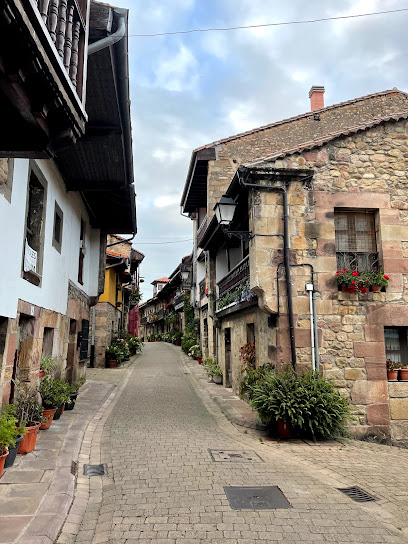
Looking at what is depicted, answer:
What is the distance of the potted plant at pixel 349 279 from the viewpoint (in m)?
8.12

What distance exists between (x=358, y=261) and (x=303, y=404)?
10.6 feet

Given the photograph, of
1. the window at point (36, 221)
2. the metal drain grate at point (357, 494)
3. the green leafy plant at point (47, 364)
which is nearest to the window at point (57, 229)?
the window at point (36, 221)

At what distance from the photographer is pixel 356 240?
8.78 meters

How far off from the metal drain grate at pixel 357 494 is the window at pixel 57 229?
6.43 metres

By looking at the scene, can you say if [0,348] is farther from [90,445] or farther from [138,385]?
[138,385]

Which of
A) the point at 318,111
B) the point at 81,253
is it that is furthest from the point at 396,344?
the point at 318,111

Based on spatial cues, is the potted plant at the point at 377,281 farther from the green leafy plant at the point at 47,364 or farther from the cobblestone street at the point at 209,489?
the green leafy plant at the point at 47,364

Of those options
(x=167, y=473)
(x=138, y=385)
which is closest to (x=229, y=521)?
(x=167, y=473)

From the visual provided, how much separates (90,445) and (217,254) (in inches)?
363

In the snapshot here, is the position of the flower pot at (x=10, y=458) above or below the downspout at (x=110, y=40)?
below

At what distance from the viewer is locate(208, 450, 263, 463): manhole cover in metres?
5.96

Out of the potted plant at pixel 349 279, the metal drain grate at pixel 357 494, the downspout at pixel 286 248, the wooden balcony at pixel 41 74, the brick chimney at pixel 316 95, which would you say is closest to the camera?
the wooden balcony at pixel 41 74

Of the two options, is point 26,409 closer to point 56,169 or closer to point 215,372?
point 56,169

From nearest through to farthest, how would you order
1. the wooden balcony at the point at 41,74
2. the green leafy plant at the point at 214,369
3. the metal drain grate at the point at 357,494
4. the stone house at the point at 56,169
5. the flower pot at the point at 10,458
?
the wooden balcony at the point at 41,74
the stone house at the point at 56,169
the metal drain grate at the point at 357,494
the flower pot at the point at 10,458
the green leafy plant at the point at 214,369
